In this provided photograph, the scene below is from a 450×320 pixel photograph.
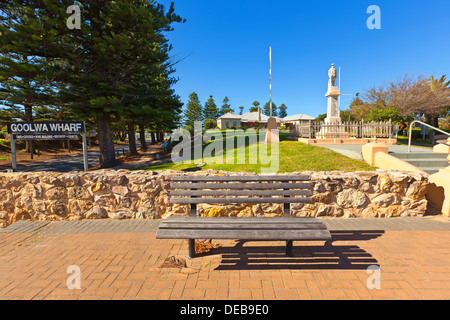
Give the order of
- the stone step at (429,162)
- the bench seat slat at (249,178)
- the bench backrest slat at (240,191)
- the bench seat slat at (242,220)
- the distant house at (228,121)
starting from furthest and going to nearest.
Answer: the distant house at (228,121), the stone step at (429,162), the bench seat slat at (249,178), the bench backrest slat at (240,191), the bench seat slat at (242,220)

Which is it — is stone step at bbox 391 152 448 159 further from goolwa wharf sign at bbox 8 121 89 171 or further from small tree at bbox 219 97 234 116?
small tree at bbox 219 97 234 116

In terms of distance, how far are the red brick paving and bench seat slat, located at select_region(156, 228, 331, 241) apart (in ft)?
1.59

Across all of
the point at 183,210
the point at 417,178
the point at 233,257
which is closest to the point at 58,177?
the point at 183,210

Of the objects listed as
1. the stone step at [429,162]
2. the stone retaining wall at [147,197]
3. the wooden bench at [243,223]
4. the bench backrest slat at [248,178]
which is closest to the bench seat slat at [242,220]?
the wooden bench at [243,223]

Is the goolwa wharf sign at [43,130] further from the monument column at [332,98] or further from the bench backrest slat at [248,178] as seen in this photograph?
the monument column at [332,98]

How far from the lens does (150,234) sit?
3.75 m

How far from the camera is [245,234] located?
2.62 metres

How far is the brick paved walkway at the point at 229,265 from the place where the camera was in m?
2.35

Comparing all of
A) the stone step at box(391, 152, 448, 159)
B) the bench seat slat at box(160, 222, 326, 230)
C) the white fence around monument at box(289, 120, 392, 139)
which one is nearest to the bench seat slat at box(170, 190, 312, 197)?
the bench seat slat at box(160, 222, 326, 230)

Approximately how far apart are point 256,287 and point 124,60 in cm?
1465

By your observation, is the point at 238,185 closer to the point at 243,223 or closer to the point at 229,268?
the point at 243,223

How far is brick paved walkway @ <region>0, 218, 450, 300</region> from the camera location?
235 cm

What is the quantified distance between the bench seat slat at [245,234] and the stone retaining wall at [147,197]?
1.57m
